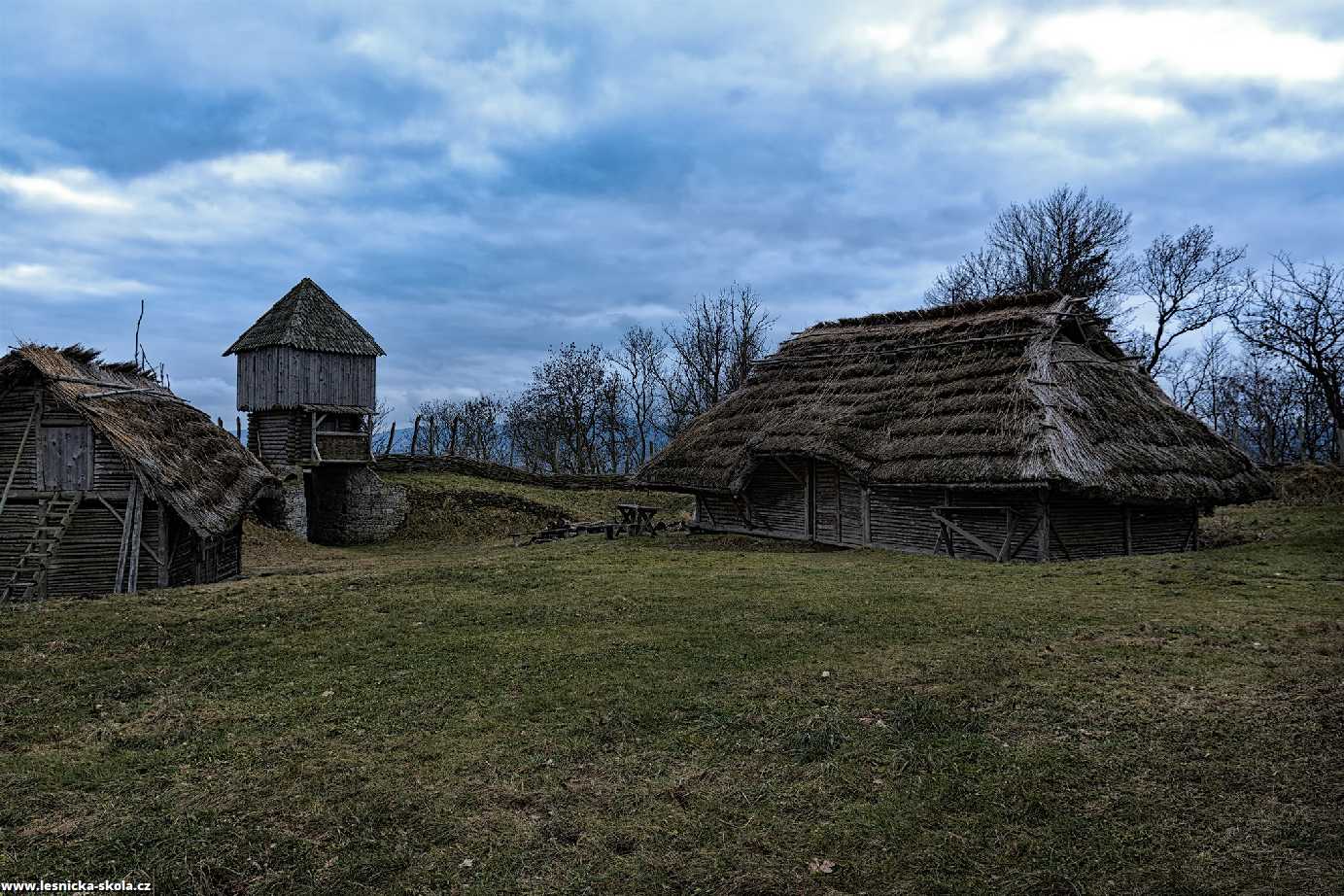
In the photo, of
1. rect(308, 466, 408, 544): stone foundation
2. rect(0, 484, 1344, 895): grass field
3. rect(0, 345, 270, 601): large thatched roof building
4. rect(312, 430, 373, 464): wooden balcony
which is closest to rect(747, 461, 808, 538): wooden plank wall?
rect(0, 484, 1344, 895): grass field

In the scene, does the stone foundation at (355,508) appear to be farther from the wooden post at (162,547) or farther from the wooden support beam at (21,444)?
the wooden support beam at (21,444)

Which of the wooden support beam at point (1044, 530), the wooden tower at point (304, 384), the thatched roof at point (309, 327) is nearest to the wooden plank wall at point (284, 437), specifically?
the wooden tower at point (304, 384)

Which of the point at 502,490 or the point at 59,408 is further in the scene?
the point at 502,490

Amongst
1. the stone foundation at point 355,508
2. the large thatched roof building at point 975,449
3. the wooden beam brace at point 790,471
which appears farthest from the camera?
the stone foundation at point 355,508

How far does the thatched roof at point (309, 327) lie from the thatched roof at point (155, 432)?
9128 mm

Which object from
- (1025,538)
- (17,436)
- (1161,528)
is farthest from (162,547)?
(1161,528)

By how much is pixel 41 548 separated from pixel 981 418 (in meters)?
19.9

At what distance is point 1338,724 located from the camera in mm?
6660

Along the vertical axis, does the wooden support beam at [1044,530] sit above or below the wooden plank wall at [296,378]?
below

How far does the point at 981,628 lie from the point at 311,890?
7.92 m

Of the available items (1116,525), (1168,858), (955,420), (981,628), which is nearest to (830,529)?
(955,420)

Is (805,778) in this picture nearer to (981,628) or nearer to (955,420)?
(981,628)

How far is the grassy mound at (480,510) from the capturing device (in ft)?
104

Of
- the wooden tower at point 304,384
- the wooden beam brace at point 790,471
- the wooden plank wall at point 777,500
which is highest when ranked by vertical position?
the wooden tower at point 304,384
